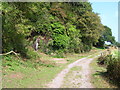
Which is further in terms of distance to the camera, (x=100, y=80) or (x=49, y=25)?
(x=49, y=25)

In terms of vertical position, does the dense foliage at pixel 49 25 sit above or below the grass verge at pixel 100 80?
above

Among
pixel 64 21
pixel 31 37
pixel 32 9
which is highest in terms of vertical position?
pixel 64 21

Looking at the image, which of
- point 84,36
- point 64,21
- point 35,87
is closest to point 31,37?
point 64,21

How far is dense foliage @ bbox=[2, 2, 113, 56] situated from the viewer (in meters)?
9.66

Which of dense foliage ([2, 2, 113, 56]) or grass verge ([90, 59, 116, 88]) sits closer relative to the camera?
grass verge ([90, 59, 116, 88])

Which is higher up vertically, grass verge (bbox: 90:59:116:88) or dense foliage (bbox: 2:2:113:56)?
dense foliage (bbox: 2:2:113:56)

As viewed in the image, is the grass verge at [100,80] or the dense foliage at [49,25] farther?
the dense foliage at [49,25]

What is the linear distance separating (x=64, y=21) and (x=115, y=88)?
18.8 metres

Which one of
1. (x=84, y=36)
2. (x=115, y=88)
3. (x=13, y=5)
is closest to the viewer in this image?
(x=115, y=88)

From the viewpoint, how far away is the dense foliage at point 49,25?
9.66m

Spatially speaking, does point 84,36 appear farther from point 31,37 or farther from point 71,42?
point 31,37

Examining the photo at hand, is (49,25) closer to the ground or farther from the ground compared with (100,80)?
farther from the ground

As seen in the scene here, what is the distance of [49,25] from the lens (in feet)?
70.0

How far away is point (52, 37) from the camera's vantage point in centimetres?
2186
